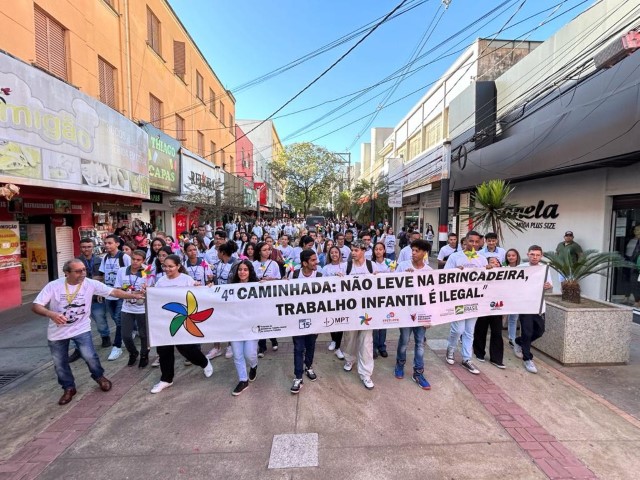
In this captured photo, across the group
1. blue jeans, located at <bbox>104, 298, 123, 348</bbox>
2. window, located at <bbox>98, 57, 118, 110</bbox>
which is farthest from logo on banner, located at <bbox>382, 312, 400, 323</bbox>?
window, located at <bbox>98, 57, 118, 110</bbox>

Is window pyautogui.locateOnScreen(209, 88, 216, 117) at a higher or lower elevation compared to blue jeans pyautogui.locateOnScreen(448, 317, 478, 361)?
higher

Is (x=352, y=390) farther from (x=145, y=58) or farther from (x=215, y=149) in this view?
(x=215, y=149)

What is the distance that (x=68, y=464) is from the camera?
3023mm

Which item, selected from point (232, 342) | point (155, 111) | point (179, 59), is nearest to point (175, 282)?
point (232, 342)

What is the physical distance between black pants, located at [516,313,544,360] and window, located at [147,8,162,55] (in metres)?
16.2

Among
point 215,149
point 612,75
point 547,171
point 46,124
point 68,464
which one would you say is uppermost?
point 215,149

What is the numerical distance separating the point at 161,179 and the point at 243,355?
427 inches

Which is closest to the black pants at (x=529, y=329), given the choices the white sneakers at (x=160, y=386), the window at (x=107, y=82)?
the white sneakers at (x=160, y=386)

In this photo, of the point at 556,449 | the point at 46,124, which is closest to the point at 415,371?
the point at 556,449

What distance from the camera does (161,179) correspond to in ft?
43.2

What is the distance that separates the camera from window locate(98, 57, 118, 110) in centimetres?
1111

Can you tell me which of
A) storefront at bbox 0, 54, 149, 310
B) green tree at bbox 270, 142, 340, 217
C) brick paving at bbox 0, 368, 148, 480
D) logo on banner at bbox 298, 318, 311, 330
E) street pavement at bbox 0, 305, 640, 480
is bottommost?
brick paving at bbox 0, 368, 148, 480

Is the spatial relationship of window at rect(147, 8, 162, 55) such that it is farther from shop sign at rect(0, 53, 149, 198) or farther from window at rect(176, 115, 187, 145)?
shop sign at rect(0, 53, 149, 198)

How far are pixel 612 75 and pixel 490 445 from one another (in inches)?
292
